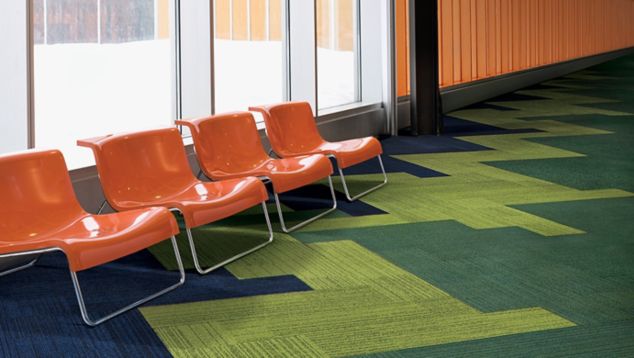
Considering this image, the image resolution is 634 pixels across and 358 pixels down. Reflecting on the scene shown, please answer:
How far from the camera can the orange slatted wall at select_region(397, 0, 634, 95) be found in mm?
11828

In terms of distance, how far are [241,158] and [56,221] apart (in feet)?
5.80

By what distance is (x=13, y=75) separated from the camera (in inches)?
188

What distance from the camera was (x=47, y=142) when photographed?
5.32m

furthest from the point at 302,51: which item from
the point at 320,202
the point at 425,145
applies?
the point at 320,202

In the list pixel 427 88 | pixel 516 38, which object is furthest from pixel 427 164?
pixel 516 38

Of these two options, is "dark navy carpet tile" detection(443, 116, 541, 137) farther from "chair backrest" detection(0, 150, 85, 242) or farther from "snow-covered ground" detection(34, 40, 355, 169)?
"chair backrest" detection(0, 150, 85, 242)

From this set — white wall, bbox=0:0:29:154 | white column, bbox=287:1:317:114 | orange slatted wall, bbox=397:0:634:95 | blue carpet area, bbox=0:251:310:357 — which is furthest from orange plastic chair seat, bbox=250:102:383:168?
orange slatted wall, bbox=397:0:634:95

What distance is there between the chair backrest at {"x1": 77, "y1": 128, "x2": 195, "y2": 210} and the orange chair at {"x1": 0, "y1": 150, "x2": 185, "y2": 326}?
0.31 m

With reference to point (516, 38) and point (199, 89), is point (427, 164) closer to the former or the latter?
point (199, 89)

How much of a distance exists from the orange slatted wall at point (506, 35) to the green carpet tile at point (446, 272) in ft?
12.6

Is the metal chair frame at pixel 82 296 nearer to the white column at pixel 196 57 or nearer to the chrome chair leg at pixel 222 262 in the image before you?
the chrome chair leg at pixel 222 262

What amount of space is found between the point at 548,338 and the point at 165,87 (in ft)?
12.2

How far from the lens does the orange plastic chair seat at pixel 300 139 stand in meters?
6.31

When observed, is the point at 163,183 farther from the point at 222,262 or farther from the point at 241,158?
the point at 241,158
